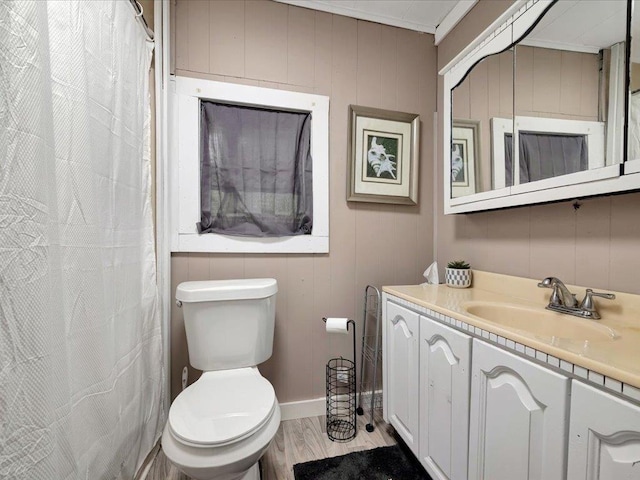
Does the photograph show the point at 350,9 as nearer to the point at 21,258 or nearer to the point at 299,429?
the point at 21,258

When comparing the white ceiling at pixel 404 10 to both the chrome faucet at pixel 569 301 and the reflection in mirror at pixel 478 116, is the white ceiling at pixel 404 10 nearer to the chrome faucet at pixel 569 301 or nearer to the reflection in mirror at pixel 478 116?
the reflection in mirror at pixel 478 116

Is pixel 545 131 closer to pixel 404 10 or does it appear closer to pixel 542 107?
pixel 542 107

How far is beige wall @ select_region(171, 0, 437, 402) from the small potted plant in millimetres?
342

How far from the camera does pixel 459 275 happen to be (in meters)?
1.43

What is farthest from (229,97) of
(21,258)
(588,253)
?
(588,253)

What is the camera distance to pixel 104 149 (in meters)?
0.89

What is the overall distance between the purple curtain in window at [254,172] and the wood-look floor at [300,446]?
1.09 metres

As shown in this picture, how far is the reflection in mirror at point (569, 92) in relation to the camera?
0.86m

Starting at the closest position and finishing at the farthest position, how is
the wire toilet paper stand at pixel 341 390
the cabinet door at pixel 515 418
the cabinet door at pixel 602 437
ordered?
the cabinet door at pixel 602 437, the cabinet door at pixel 515 418, the wire toilet paper stand at pixel 341 390

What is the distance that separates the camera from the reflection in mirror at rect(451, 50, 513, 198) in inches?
48.9

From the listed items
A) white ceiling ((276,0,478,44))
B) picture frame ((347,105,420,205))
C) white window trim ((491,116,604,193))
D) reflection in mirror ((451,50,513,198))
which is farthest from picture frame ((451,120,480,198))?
white ceiling ((276,0,478,44))

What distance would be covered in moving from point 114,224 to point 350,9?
5.74 feet

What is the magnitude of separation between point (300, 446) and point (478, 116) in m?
1.91

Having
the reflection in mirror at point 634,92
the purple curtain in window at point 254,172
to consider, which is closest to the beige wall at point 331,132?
the purple curtain in window at point 254,172
